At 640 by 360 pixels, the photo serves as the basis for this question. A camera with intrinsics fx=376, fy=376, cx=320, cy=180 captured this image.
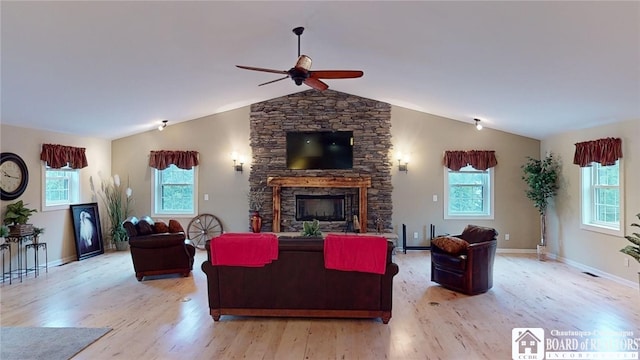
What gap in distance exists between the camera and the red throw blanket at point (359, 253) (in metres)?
3.77

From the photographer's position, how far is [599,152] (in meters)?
5.68

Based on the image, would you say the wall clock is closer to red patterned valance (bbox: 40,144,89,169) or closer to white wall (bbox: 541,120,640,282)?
red patterned valance (bbox: 40,144,89,169)

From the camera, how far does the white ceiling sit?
10.7ft

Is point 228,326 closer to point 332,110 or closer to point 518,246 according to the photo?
point 332,110


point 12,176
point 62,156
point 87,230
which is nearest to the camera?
point 12,176

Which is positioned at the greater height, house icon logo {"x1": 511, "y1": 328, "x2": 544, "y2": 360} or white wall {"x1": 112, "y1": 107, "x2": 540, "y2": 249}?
white wall {"x1": 112, "y1": 107, "x2": 540, "y2": 249}

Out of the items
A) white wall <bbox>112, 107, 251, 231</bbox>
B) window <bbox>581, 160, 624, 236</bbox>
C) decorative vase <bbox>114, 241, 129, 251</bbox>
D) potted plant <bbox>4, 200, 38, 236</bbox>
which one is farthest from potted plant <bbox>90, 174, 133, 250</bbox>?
window <bbox>581, 160, 624, 236</bbox>

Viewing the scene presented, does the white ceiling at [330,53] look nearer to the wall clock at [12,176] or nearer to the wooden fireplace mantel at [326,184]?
the wall clock at [12,176]

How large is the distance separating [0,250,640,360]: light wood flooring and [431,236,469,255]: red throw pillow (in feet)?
1.84

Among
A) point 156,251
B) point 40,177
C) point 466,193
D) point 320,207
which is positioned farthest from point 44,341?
point 466,193

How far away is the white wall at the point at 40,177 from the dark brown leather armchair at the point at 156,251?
1.92 metres

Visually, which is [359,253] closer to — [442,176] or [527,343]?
[527,343]

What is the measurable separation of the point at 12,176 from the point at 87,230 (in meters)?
1.90

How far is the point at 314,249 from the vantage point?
385 centimetres
